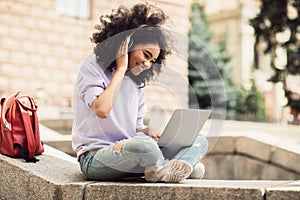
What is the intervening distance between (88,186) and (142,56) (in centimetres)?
80

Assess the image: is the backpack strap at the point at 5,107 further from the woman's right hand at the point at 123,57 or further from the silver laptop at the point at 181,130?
the silver laptop at the point at 181,130

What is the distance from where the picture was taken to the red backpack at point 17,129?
12.6ft

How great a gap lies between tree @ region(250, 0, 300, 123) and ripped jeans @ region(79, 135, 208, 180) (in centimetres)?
1521

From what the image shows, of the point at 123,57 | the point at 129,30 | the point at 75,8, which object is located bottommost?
the point at 123,57

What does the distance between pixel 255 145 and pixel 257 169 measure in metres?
0.24

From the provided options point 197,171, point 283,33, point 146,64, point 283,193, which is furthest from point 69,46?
point 283,193

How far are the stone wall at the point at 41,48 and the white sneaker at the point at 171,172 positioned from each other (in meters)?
8.14

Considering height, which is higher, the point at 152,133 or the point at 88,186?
the point at 152,133

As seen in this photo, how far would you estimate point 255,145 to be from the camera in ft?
19.9

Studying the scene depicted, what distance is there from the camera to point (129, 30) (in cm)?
353

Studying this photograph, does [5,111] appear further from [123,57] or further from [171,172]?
[171,172]

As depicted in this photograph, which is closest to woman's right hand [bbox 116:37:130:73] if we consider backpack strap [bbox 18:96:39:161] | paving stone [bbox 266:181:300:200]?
backpack strap [bbox 18:96:39:161]

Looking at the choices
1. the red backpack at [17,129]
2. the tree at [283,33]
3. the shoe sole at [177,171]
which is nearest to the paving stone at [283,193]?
the shoe sole at [177,171]

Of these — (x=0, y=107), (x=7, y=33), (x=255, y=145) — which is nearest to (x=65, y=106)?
(x=7, y=33)
